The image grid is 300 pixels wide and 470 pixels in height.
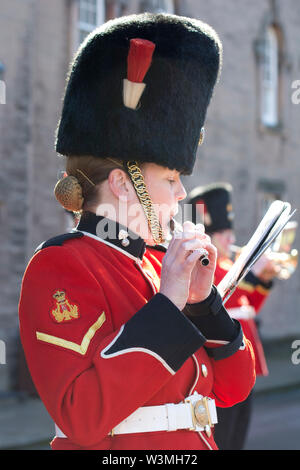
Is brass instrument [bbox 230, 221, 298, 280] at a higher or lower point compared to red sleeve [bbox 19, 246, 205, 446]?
lower

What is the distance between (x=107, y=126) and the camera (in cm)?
251

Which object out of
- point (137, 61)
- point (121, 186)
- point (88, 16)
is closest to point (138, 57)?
point (137, 61)

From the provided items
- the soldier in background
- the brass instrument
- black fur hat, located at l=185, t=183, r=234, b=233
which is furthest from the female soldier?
black fur hat, located at l=185, t=183, r=234, b=233

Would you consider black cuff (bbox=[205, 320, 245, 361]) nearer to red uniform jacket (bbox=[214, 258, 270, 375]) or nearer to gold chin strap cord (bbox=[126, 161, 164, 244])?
gold chin strap cord (bbox=[126, 161, 164, 244])

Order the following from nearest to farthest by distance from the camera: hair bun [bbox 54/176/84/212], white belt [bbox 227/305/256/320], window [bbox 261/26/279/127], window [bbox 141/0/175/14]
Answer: hair bun [bbox 54/176/84/212]
white belt [bbox 227/305/256/320]
window [bbox 141/0/175/14]
window [bbox 261/26/279/127]

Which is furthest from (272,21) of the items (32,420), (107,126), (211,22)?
(107,126)

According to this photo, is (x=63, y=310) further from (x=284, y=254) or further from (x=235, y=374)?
(x=284, y=254)

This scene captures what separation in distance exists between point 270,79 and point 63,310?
53.5 ft

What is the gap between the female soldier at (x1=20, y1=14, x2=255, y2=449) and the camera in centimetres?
→ 216

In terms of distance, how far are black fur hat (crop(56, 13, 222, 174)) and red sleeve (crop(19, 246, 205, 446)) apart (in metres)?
0.47

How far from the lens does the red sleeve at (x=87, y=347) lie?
6.97 feet

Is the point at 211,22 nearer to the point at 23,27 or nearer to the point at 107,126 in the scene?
the point at 23,27

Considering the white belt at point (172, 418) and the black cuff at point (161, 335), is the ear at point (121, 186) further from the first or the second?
the white belt at point (172, 418)

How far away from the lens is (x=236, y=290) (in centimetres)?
600
